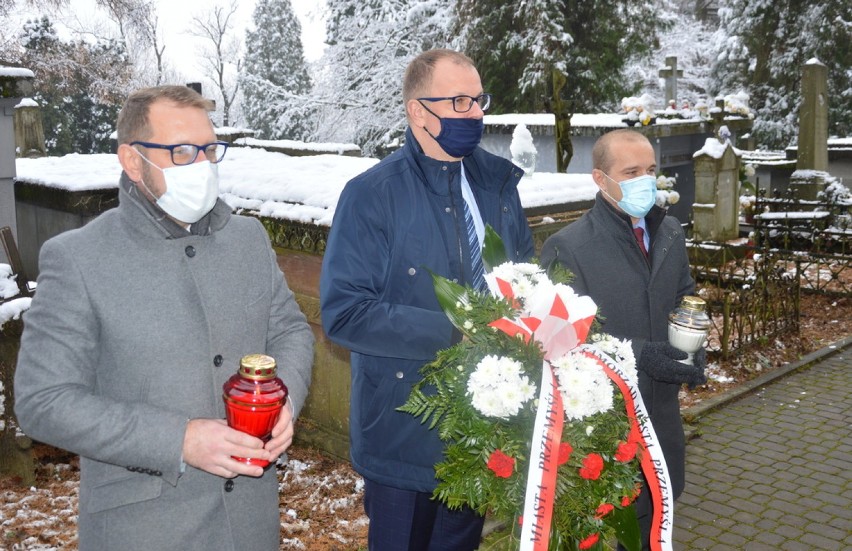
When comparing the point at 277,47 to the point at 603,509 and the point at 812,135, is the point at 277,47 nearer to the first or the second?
the point at 812,135

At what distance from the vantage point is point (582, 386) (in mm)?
2232

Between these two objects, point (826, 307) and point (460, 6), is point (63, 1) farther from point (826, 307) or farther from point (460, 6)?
point (826, 307)

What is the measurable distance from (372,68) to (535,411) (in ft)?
85.2

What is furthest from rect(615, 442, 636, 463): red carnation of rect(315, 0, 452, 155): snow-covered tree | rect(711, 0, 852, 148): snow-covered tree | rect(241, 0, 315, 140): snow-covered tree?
rect(241, 0, 315, 140): snow-covered tree

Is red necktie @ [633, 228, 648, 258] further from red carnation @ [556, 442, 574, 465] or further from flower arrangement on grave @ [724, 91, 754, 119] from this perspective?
flower arrangement on grave @ [724, 91, 754, 119]

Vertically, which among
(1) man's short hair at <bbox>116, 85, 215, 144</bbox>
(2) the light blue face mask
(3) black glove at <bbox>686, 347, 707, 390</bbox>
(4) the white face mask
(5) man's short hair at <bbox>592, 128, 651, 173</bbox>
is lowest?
(3) black glove at <bbox>686, 347, 707, 390</bbox>

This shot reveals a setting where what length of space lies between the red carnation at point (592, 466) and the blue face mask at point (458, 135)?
120 centimetres

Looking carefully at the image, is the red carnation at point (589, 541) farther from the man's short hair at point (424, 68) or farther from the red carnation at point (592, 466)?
the man's short hair at point (424, 68)

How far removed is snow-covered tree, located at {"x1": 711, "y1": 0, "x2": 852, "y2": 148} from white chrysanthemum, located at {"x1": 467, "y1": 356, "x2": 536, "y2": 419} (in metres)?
25.0

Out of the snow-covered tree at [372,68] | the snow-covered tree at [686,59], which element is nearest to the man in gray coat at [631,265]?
the snow-covered tree at [372,68]

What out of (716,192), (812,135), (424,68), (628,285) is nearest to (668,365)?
(628,285)

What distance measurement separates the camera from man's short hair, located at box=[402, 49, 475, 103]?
2.99 m

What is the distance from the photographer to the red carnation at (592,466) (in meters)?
2.30

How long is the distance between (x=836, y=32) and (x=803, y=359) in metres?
19.7
